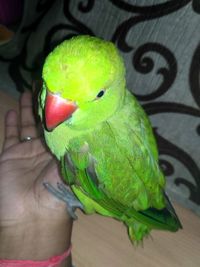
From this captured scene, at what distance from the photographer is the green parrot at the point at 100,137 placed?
1.71ft

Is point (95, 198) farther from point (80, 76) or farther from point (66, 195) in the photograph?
point (80, 76)

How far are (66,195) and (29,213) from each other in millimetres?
104

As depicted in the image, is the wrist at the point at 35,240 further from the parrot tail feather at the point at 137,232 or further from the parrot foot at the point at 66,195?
the parrot tail feather at the point at 137,232

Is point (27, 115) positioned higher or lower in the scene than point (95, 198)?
lower

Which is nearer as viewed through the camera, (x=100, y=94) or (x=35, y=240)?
(x=100, y=94)

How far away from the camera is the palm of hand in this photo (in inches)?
34.5

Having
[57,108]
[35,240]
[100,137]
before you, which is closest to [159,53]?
[100,137]

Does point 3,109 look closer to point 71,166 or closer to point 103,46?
point 71,166

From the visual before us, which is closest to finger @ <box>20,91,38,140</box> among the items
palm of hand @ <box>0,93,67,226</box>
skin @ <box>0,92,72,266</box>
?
palm of hand @ <box>0,93,67,226</box>

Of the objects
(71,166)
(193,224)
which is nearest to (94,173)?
(71,166)

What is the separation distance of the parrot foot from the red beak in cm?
34

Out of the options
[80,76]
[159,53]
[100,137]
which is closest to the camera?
[80,76]

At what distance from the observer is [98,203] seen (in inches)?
31.7

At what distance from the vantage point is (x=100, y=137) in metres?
0.69
